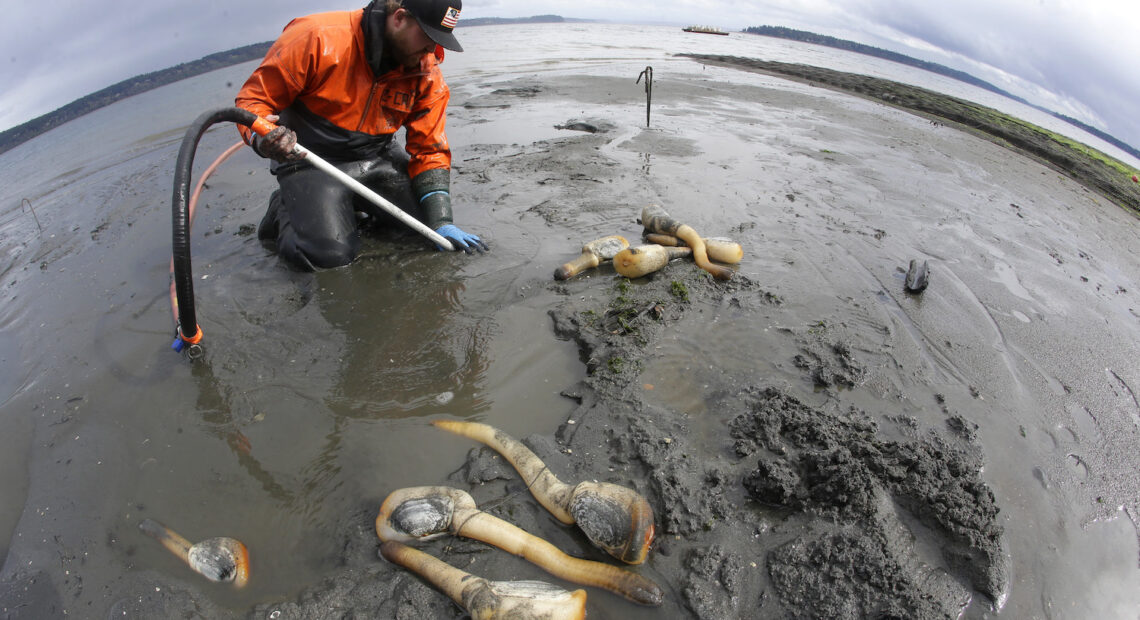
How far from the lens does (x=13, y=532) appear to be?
2.47 meters

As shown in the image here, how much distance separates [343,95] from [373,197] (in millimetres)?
1054

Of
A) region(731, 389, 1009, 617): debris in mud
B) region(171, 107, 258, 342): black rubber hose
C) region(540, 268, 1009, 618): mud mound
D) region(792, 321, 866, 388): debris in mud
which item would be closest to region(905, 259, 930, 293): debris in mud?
region(792, 321, 866, 388): debris in mud

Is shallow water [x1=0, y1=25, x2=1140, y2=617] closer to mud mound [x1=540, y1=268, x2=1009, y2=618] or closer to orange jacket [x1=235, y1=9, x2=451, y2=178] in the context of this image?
mud mound [x1=540, y1=268, x2=1009, y2=618]

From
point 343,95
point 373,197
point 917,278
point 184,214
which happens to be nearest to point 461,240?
point 373,197

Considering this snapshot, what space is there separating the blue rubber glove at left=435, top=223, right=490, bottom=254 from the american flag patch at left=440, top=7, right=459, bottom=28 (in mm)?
1831

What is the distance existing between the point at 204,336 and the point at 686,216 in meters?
5.03

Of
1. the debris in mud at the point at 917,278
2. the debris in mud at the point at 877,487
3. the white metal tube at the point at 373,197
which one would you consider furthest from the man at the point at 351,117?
the debris in mud at the point at 917,278

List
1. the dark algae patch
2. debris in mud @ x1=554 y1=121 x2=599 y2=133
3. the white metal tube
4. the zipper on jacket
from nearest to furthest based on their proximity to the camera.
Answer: the white metal tube → the zipper on jacket → the dark algae patch → debris in mud @ x1=554 y1=121 x2=599 y2=133

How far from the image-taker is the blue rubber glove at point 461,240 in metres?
5.06

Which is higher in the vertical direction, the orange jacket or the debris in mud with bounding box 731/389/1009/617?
the orange jacket

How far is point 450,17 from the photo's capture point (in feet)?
13.4

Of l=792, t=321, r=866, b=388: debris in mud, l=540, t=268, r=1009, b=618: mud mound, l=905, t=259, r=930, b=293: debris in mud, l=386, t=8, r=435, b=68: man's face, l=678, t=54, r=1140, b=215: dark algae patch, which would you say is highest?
l=386, t=8, r=435, b=68: man's face

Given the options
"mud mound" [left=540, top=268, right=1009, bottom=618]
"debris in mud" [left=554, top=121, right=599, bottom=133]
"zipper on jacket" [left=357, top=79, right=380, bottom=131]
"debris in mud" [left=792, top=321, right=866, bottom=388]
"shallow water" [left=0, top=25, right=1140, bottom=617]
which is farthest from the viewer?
"debris in mud" [left=554, top=121, right=599, bottom=133]

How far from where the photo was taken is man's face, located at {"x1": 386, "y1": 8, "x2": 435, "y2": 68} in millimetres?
4250
